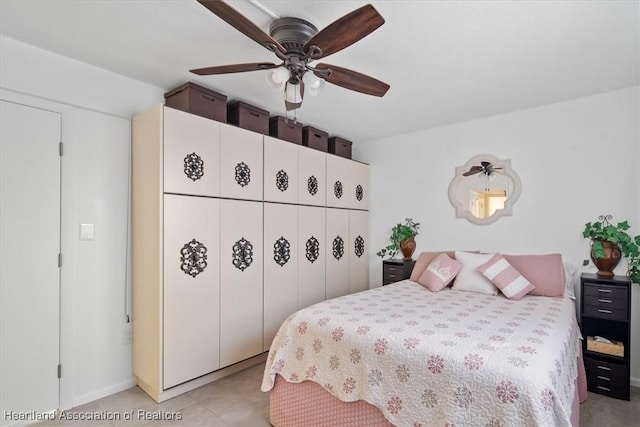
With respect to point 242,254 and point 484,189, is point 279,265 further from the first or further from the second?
point 484,189

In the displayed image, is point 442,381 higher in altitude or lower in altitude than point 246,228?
lower

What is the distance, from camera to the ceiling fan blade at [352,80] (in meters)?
1.90

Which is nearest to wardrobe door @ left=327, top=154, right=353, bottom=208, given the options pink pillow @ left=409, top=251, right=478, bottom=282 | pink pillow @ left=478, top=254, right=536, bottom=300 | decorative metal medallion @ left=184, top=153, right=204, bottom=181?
pink pillow @ left=409, top=251, right=478, bottom=282

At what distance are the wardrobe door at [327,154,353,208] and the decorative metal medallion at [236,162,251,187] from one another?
3.91ft

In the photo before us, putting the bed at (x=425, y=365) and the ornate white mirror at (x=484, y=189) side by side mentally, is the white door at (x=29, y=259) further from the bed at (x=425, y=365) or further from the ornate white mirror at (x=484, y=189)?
the ornate white mirror at (x=484, y=189)

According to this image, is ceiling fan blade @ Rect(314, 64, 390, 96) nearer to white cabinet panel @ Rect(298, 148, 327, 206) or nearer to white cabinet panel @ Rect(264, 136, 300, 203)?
white cabinet panel @ Rect(264, 136, 300, 203)

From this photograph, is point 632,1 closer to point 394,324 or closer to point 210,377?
point 394,324

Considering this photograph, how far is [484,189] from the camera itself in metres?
3.66

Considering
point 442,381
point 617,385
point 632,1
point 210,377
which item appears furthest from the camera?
point 210,377

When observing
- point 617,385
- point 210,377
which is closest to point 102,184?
point 210,377

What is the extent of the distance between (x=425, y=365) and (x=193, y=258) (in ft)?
6.08

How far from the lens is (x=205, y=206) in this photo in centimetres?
273

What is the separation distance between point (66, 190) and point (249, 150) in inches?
55.8

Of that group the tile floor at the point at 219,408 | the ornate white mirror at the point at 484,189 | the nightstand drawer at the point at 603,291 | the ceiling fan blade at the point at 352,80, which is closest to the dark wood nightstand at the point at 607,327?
the nightstand drawer at the point at 603,291
